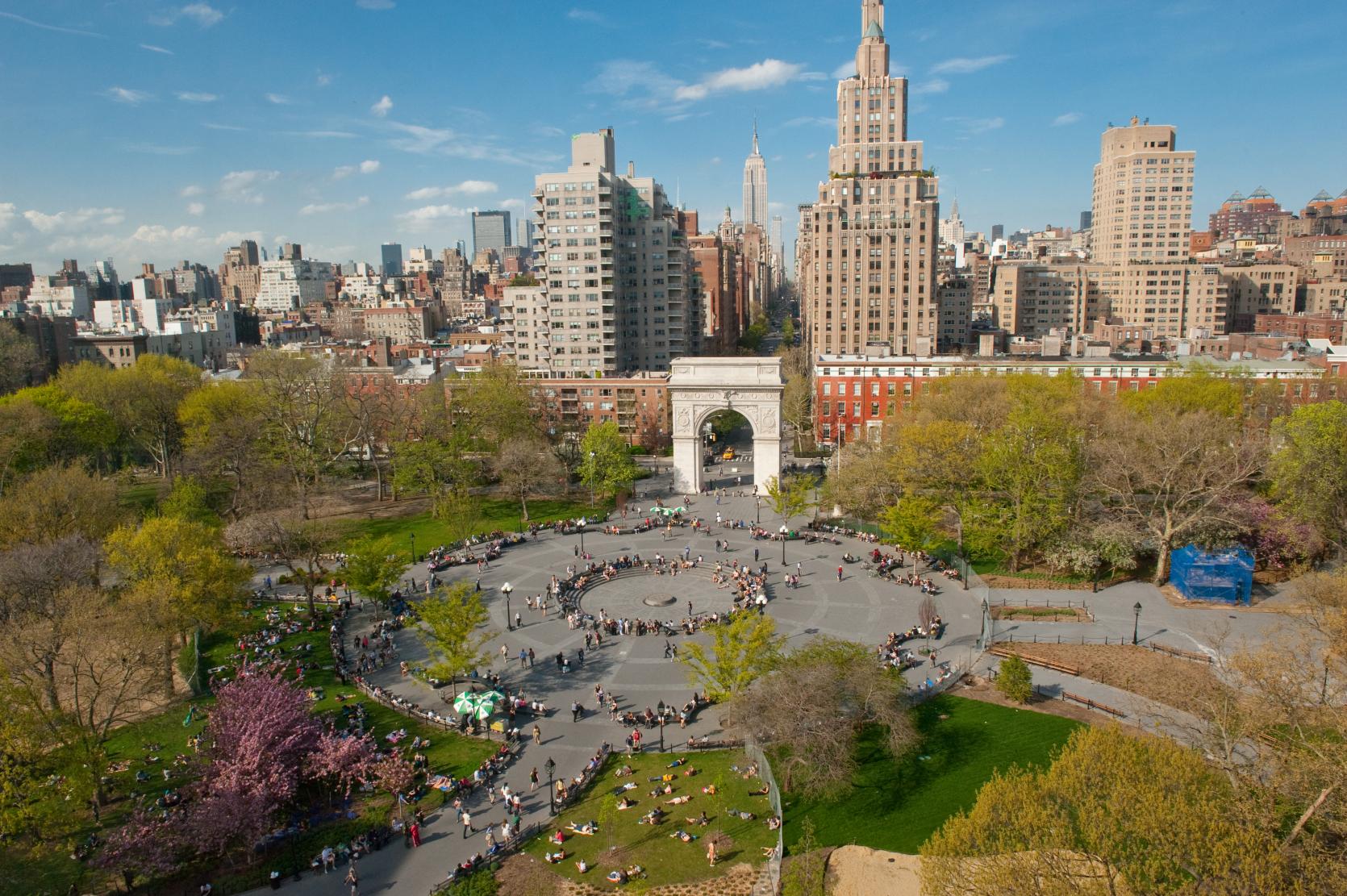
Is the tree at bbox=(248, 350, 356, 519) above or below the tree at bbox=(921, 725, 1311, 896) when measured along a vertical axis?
above

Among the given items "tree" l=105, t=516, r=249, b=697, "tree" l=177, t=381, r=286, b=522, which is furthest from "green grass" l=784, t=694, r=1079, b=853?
"tree" l=177, t=381, r=286, b=522

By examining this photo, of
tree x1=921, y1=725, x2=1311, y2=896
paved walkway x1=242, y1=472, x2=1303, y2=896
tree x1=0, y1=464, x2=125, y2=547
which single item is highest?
tree x1=0, y1=464, x2=125, y2=547

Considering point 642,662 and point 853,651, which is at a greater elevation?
point 853,651

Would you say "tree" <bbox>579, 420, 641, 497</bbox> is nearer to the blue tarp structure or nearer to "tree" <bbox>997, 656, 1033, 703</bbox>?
"tree" <bbox>997, 656, 1033, 703</bbox>

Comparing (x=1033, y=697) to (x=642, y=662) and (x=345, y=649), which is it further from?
(x=345, y=649)

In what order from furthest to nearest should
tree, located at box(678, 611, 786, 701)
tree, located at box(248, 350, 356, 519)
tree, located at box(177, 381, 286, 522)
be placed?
1. tree, located at box(248, 350, 356, 519)
2. tree, located at box(177, 381, 286, 522)
3. tree, located at box(678, 611, 786, 701)

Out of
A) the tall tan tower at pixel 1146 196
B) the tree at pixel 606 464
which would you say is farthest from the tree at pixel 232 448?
the tall tan tower at pixel 1146 196

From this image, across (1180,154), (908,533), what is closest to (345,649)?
(908,533)
